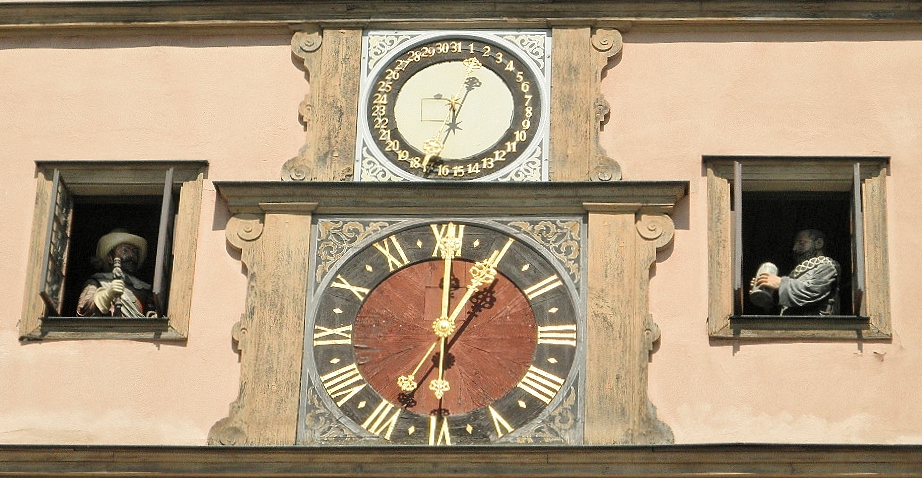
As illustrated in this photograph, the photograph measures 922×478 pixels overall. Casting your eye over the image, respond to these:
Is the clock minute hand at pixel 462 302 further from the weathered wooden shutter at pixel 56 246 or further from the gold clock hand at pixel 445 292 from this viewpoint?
the weathered wooden shutter at pixel 56 246

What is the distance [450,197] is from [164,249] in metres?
1.52

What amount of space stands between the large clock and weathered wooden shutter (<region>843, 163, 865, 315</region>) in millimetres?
1625

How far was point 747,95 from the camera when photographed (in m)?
14.6

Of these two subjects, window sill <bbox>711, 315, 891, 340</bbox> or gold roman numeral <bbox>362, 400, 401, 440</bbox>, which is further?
window sill <bbox>711, 315, 891, 340</bbox>

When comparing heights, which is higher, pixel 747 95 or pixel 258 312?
pixel 747 95

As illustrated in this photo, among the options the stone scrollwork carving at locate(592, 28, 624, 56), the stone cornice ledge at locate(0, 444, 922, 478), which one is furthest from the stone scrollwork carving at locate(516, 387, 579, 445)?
the stone scrollwork carving at locate(592, 28, 624, 56)

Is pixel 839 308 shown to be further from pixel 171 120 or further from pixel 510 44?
pixel 171 120

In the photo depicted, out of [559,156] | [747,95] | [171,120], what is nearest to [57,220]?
[171,120]

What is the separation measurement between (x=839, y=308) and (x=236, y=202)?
3213mm

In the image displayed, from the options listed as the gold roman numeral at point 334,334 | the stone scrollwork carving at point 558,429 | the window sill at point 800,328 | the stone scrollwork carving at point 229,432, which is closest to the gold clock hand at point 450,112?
the gold roman numeral at point 334,334

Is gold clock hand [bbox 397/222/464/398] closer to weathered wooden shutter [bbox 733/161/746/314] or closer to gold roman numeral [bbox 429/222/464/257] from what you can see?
gold roman numeral [bbox 429/222/464/257]

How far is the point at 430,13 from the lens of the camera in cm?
1493

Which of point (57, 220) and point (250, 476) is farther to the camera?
point (57, 220)

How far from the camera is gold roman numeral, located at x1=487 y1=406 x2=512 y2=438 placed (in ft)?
45.4
